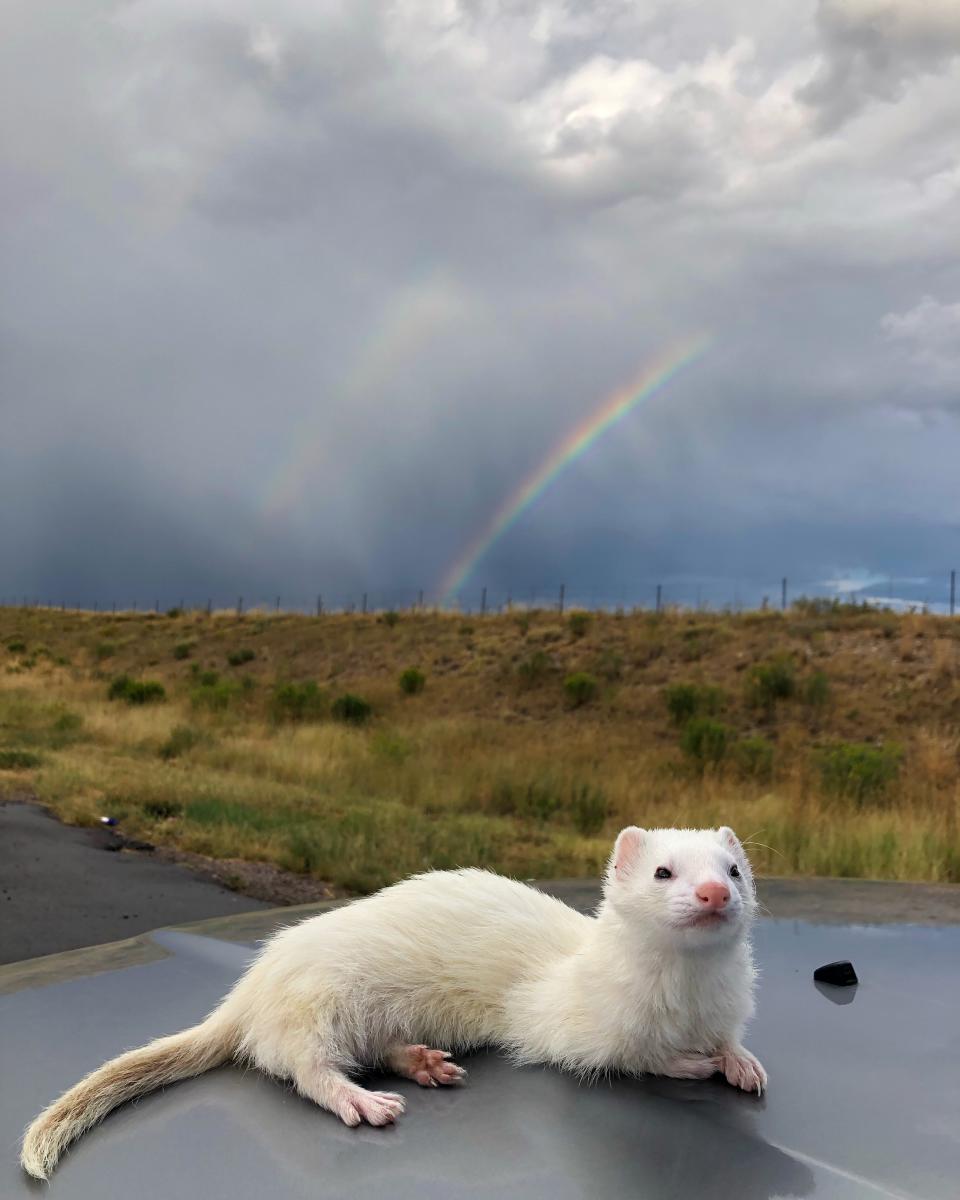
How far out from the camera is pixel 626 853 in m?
2.64

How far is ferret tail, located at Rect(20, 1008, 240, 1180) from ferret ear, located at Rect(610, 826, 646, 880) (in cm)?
97

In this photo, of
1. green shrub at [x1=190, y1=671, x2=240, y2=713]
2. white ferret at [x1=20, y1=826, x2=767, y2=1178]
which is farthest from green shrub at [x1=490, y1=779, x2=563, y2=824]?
white ferret at [x1=20, y1=826, x2=767, y2=1178]

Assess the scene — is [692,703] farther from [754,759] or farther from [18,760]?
[18,760]

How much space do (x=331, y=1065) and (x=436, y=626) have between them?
4784 cm

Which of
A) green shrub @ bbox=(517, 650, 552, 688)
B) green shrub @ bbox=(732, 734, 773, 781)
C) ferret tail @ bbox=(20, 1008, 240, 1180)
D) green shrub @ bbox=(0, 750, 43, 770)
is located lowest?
green shrub @ bbox=(0, 750, 43, 770)

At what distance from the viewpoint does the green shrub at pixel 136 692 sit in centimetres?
3381

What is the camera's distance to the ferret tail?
1.81 metres

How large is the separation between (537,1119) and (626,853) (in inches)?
32.9

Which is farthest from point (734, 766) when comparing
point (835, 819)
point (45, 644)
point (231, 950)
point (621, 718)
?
point (45, 644)

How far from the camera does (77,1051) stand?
2223 millimetres

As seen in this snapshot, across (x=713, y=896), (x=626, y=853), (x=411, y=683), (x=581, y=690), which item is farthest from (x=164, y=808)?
(x=411, y=683)

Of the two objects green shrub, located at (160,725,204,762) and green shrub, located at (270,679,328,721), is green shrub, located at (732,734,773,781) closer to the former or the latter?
green shrub, located at (160,725,204,762)

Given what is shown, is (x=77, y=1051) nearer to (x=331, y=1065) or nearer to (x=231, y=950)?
(x=331, y=1065)

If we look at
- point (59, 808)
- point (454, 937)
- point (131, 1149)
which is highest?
point (454, 937)
